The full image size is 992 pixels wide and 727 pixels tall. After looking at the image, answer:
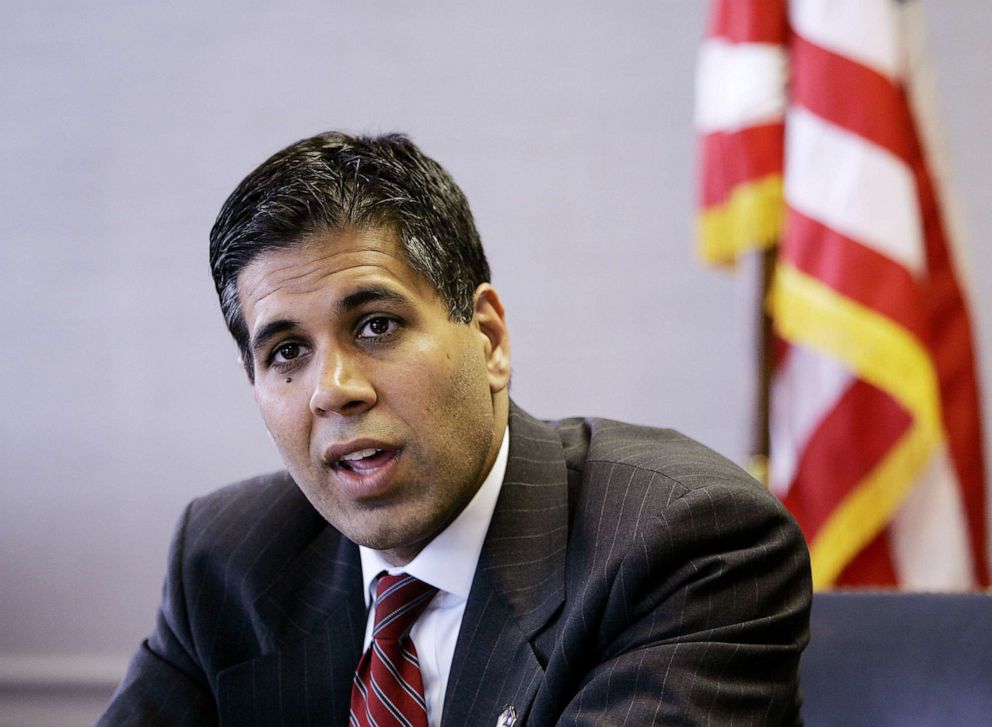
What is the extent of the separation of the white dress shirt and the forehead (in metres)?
0.34

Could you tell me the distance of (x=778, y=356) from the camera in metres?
2.69

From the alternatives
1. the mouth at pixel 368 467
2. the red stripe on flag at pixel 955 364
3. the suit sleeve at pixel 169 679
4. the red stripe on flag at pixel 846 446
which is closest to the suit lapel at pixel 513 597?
the mouth at pixel 368 467

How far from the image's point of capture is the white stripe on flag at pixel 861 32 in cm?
257

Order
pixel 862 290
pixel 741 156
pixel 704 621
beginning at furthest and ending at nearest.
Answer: pixel 741 156
pixel 862 290
pixel 704 621

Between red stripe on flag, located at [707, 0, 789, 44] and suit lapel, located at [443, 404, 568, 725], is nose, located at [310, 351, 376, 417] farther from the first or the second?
red stripe on flag, located at [707, 0, 789, 44]

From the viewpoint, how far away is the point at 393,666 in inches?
61.1

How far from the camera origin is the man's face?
1422 millimetres

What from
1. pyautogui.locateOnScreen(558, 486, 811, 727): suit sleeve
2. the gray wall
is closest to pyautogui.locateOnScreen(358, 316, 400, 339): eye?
pyautogui.locateOnScreen(558, 486, 811, 727): suit sleeve

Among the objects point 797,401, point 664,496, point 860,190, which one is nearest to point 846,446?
point 797,401

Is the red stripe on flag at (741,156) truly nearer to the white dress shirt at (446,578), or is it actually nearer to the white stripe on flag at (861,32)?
the white stripe on flag at (861,32)

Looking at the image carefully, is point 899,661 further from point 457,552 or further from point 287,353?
point 287,353

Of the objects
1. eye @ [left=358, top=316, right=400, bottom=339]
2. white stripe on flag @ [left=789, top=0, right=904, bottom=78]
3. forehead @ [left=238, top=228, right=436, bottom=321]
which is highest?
white stripe on flag @ [left=789, top=0, right=904, bottom=78]

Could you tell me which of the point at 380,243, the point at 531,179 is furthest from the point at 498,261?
the point at 380,243

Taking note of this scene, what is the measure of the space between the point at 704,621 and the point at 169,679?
89 centimetres
